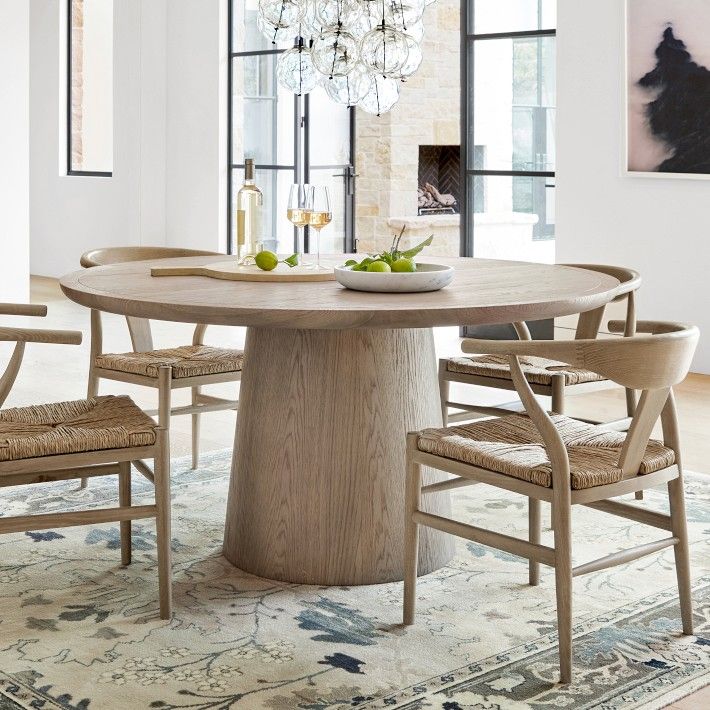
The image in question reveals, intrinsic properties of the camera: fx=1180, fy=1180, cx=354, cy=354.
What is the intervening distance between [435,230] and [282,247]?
1324 millimetres

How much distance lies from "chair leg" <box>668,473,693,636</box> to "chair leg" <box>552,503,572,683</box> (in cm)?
36

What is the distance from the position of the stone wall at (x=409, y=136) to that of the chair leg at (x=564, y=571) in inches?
272

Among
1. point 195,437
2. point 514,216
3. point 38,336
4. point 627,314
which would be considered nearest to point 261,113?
point 514,216

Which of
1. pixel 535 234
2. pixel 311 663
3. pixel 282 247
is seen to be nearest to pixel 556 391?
pixel 311 663

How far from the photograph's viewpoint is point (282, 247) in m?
8.93

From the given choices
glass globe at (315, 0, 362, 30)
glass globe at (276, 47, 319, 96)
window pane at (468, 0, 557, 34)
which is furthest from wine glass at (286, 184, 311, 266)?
window pane at (468, 0, 557, 34)

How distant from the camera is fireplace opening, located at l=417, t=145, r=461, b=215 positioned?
9820 mm

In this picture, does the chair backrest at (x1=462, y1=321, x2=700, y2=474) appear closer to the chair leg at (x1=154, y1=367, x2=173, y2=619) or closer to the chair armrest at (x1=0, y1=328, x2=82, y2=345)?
the chair leg at (x1=154, y1=367, x2=173, y2=619)

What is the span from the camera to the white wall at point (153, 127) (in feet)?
30.1

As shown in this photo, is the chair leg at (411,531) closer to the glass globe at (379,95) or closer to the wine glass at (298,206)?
the wine glass at (298,206)

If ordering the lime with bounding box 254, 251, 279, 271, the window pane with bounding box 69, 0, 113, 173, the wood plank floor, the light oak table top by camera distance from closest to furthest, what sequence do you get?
the light oak table top, the lime with bounding box 254, 251, 279, 271, the wood plank floor, the window pane with bounding box 69, 0, 113, 173

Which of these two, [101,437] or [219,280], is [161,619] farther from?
[219,280]

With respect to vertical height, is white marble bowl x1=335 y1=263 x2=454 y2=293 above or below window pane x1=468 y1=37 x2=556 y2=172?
below

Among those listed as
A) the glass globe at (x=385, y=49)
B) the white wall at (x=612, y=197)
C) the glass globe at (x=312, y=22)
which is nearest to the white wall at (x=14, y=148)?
the white wall at (x=612, y=197)
